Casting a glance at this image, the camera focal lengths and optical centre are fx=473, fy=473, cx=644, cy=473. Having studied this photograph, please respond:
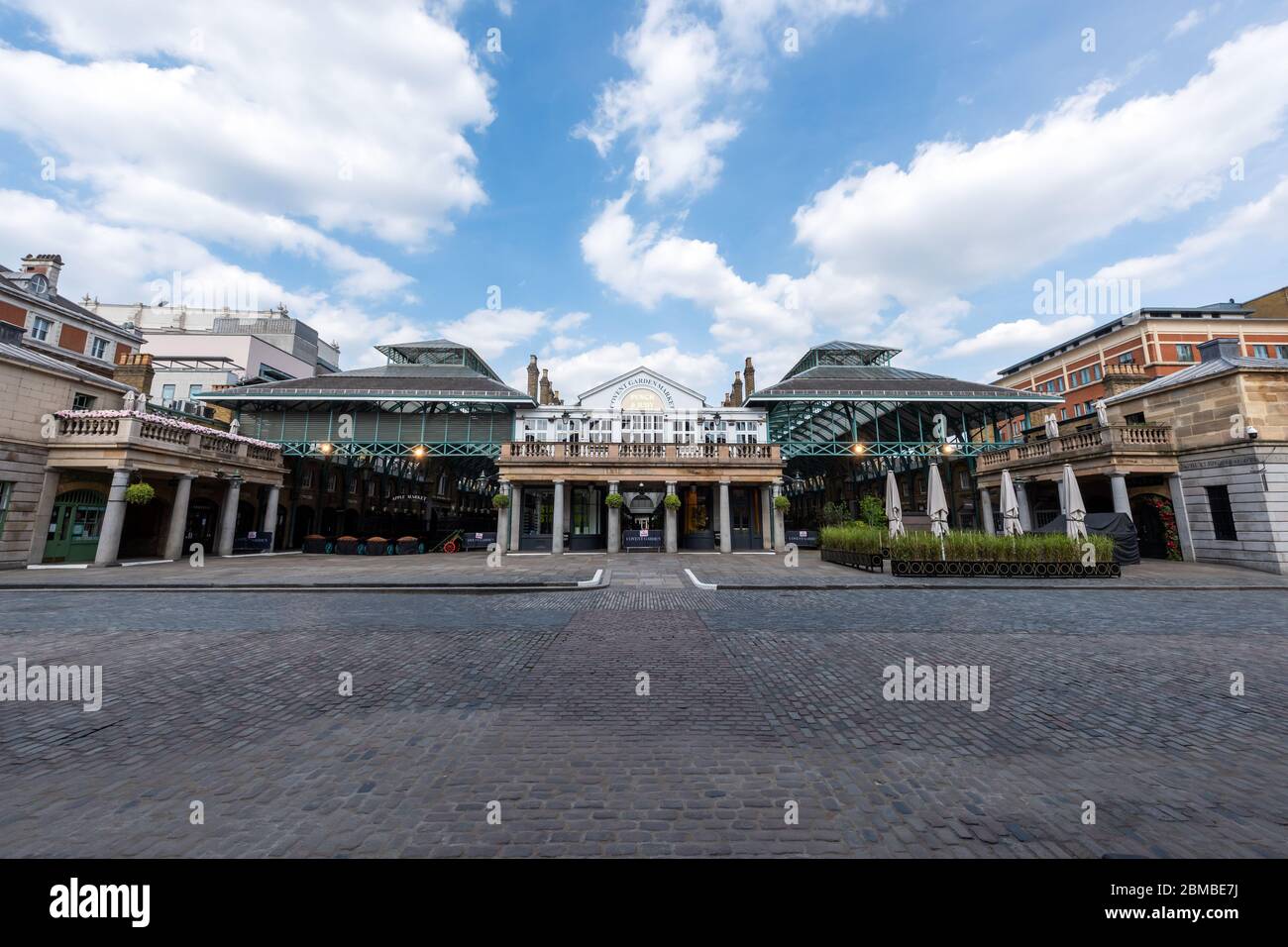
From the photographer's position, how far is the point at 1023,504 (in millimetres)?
26516

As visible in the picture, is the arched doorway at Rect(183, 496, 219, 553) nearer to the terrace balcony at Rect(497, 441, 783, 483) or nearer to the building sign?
the terrace balcony at Rect(497, 441, 783, 483)

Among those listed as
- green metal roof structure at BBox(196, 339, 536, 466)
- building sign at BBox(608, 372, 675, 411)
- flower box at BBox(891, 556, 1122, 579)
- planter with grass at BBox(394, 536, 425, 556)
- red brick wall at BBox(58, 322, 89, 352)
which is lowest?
flower box at BBox(891, 556, 1122, 579)

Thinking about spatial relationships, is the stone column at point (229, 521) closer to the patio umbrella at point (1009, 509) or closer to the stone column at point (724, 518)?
the stone column at point (724, 518)

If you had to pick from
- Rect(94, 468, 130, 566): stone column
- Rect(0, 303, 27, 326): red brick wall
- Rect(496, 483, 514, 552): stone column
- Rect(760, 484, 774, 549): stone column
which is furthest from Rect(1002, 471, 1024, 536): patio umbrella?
Rect(0, 303, 27, 326): red brick wall

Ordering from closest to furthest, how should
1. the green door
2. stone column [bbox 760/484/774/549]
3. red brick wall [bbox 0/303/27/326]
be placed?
the green door < red brick wall [bbox 0/303/27/326] < stone column [bbox 760/484/774/549]

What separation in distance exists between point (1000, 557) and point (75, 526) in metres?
36.0

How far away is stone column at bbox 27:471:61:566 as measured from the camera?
18172 millimetres

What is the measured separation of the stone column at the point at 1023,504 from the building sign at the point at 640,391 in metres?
20.3

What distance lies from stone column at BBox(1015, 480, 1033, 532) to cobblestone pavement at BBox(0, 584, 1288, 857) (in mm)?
20676

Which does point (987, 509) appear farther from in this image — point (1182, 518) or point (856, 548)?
point (856, 548)

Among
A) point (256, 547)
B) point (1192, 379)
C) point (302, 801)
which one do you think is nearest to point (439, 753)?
point (302, 801)
